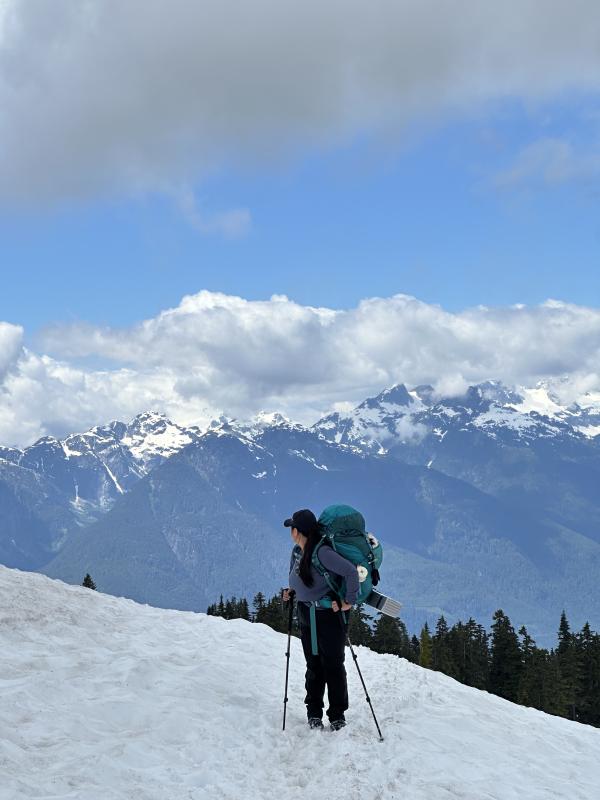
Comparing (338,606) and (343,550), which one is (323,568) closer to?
(343,550)

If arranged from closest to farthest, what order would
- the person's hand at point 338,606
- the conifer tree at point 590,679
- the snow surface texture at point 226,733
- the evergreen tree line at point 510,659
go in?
the snow surface texture at point 226,733, the person's hand at point 338,606, the evergreen tree line at point 510,659, the conifer tree at point 590,679

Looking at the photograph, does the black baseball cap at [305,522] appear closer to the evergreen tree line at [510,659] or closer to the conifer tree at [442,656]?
the evergreen tree line at [510,659]

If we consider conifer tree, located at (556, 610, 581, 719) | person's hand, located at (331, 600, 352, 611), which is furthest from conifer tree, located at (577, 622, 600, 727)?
person's hand, located at (331, 600, 352, 611)

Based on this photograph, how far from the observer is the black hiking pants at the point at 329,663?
38.0 ft

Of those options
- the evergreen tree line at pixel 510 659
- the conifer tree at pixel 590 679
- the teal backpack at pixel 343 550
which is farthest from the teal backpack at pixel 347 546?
the conifer tree at pixel 590 679

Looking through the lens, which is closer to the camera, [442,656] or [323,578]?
[323,578]

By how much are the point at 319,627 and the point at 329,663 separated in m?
0.63

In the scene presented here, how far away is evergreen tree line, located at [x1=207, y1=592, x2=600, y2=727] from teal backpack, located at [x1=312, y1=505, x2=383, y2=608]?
51486 mm

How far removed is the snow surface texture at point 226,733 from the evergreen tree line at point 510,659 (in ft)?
155

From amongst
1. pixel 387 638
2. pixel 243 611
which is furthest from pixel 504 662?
pixel 243 611

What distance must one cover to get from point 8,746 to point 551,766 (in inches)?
336

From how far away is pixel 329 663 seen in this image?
11.6 m

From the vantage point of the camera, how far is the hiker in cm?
1155

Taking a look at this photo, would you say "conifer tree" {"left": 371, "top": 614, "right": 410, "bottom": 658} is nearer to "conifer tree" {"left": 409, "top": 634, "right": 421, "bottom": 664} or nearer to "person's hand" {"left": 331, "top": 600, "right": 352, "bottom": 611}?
"conifer tree" {"left": 409, "top": 634, "right": 421, "bottom": 664}
